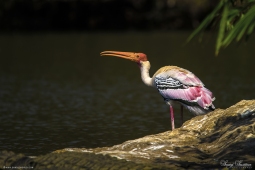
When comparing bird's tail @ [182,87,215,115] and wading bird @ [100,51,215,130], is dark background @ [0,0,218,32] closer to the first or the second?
wading bird @ [100,51,215,130]

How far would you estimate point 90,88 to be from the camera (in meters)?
21.3

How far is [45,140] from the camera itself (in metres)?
12.6

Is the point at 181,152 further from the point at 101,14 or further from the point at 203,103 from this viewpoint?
the point at 101,14

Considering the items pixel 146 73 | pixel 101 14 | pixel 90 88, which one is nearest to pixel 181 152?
pixel 146 73

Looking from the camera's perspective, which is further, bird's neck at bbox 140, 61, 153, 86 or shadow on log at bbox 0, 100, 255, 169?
bird's neck at bbox 140, 61, 153, 86

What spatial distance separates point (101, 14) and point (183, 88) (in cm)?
4101

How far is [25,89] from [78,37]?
69.7 ft

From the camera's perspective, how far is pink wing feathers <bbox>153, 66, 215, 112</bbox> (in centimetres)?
1096

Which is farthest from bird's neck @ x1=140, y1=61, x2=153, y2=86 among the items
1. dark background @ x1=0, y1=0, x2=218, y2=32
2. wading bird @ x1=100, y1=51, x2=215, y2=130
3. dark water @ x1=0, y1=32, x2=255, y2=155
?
dark background @ x1=0, y1=0, x2=218, y2=32

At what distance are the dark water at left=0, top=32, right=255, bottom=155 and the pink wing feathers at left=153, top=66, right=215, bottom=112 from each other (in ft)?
4.30

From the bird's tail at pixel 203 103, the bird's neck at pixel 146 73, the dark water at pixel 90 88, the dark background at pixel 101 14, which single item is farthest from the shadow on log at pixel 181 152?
the dark background at pixel 101 14

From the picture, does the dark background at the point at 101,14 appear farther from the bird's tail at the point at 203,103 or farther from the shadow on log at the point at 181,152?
the shadow on log at the point at 181,152

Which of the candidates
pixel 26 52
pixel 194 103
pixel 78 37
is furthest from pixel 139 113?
pixel 78 37

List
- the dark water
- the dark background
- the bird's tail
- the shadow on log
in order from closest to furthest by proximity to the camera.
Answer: the shadow on log, the bird's tail, the dark water, the dark background
